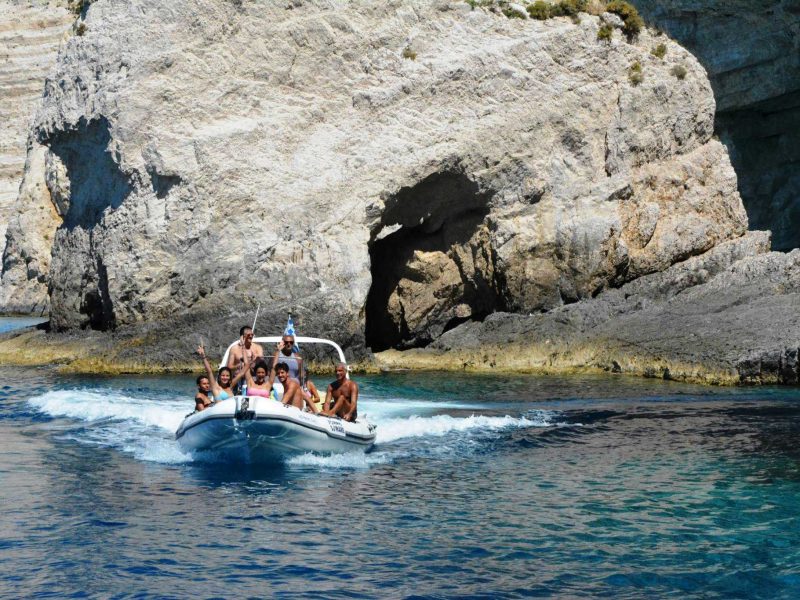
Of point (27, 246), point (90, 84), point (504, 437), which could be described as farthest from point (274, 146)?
point (27, 246)

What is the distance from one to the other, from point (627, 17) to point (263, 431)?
23.3 m

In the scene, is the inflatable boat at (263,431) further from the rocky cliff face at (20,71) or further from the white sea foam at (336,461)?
the rocky cliff face at (20,71)

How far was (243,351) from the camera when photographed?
61.3 ft

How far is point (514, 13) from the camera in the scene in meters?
33.1

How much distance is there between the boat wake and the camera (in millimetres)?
17111

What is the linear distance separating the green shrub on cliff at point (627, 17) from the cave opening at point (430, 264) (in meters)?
7.34

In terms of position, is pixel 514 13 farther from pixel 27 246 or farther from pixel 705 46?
pixel 27 246

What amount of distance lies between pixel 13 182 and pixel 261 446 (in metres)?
64.1

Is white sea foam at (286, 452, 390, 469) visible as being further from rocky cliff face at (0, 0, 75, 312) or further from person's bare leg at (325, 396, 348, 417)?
rocky cliff face at (0, 0, 75, 312)

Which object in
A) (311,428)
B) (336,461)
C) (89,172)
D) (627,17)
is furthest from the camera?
(627,17)

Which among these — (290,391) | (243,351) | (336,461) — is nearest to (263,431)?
(290,391)

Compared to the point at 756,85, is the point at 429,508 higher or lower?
lower

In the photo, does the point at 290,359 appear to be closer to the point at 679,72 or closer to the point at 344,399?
the point at 344,399

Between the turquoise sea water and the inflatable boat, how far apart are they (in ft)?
0.89
